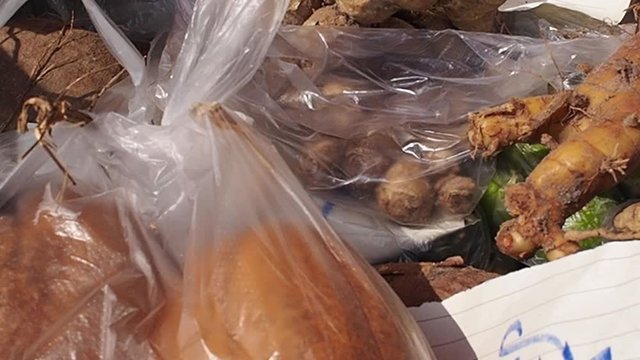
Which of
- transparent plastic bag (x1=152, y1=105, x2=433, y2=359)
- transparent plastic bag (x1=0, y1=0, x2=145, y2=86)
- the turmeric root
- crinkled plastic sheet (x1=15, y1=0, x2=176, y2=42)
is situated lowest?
the turmeric root

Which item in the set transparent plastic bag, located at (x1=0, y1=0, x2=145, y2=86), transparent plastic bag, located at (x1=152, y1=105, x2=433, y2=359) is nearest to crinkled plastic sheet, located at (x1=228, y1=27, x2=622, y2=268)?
transparent plastic bag, located at (x1=0, y1=0, x2=145, y2=86)

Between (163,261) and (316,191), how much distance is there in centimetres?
37

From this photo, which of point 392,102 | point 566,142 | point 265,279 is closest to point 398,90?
point 392,102

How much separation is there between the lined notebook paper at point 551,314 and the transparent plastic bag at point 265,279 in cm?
14

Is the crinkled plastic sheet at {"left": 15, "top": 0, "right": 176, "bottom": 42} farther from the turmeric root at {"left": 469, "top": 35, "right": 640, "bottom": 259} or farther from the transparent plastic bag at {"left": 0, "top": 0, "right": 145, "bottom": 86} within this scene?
the turmeric root at {"left": 469, "top": 35, "right": 640, "bottom": 259}

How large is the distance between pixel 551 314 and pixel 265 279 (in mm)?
340

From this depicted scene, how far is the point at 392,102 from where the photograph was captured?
133 centimetres

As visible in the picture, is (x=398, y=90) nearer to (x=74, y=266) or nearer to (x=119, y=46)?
(x=119, y=46)

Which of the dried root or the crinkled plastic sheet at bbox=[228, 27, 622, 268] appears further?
the crinkled plastic sheet at bbox=[228, 27, 622, 268]

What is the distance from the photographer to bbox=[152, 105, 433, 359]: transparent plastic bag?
86cm

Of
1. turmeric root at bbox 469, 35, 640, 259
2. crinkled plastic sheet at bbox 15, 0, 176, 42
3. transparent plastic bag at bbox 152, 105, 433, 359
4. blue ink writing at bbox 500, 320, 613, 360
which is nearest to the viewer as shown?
transparent plastic bag at bbox 152, 105, 433, 359

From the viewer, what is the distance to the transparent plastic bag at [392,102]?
129 centimetres

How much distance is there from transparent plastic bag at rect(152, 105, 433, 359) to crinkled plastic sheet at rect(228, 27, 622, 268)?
0.26 meters

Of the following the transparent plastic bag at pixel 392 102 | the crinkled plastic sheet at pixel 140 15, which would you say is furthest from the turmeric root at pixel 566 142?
the crinkled plastic sheet at pixel 140 15
